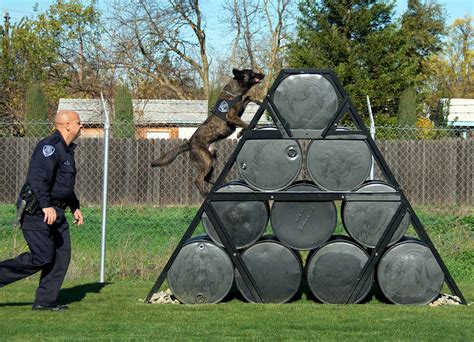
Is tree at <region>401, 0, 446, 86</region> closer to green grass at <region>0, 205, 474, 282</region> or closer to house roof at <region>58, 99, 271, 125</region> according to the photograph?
house roof at <region>58, 99, 271, 125</region>

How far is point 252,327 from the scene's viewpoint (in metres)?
6.91

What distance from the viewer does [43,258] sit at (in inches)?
299

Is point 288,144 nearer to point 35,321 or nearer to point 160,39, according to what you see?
point 35,321

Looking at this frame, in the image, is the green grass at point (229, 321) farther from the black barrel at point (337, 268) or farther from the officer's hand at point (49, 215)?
the officer's hand at point (49, 215)

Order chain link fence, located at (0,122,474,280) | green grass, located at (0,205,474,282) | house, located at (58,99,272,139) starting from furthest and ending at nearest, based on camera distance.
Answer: house, located at (58,99,272,139)
chain link fence, located at (0,122,474,280)
green grass, located at (0,205,474,282)

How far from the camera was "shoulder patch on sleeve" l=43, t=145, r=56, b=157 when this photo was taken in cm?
754

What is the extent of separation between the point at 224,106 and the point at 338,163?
7.06ft

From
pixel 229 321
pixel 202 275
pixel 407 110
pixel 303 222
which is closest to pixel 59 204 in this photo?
pixel 202 275

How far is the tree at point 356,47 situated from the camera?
28.9 metres

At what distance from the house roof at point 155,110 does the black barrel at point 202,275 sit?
81.1 feet

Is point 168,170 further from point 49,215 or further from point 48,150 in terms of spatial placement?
point 49,215

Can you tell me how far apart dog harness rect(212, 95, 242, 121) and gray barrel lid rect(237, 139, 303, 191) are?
5.60ft

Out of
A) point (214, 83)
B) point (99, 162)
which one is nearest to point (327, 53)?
point (99, 162)

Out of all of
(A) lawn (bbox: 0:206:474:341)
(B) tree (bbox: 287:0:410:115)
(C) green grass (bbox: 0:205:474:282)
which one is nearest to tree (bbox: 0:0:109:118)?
(B) tree (bbox: 287:0:410:115)
